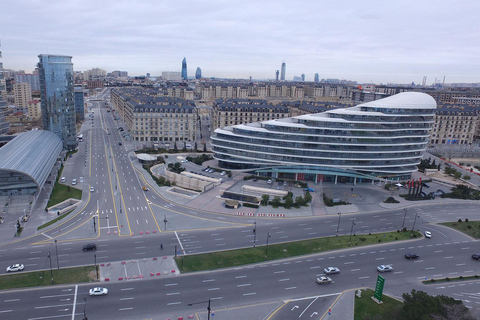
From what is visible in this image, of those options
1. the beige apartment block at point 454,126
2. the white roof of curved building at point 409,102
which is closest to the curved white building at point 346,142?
the white roof of curved building at point 409,102

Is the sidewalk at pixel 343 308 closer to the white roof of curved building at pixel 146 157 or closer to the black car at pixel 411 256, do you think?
the black car at pixel 411 256

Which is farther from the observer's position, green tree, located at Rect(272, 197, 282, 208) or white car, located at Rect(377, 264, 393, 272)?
green tree, located at Rect(272, 197, 282, 208)

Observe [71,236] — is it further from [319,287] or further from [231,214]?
[319,287]

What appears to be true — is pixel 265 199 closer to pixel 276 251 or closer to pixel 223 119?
pixel 276 251

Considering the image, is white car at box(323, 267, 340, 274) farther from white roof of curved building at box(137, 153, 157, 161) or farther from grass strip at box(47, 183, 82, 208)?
white roof of curved building at box(137, 153, 157, 161)

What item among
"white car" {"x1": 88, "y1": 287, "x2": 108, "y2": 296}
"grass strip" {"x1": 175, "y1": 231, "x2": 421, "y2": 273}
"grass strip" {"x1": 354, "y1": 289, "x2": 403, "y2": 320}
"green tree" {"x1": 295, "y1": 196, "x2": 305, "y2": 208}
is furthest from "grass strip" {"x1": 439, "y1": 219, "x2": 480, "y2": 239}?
"white car" {"x1": 88, "y1": 287, "x2": 108, "y2": 296}

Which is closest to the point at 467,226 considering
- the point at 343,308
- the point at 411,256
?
the point at 411,256
